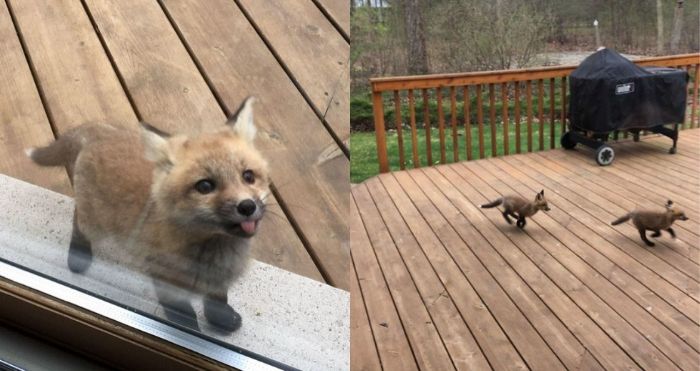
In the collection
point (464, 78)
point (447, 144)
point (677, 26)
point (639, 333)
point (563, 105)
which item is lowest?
point (639, 333)

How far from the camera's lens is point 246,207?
0.21m

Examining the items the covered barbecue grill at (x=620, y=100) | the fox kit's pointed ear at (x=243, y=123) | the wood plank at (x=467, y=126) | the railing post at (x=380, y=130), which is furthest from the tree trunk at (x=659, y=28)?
the fox kit's pointed ear at (x=243, y=123)

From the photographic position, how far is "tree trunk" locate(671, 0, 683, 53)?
100 cm

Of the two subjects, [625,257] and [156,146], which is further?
[625,257]

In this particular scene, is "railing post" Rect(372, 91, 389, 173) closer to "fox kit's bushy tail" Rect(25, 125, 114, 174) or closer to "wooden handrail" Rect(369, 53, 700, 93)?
"wooden handrail" Rect(369, 53, 700, 93)

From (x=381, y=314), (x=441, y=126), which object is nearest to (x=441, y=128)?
(x=441, y=126)

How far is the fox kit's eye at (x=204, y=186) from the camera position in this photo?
21 cm

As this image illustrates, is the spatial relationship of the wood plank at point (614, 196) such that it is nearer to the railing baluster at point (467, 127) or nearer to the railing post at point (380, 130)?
the railing baluster at point (467, 127)

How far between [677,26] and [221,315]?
117 centimetres

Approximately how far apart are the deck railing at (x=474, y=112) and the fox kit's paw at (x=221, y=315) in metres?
1.31

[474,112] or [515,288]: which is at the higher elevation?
[474,112]

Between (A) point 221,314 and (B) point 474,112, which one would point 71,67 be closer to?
(A) point 221,314

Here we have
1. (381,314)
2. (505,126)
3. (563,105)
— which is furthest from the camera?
(505,126)

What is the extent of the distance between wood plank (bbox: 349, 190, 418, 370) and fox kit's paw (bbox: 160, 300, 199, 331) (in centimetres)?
47
